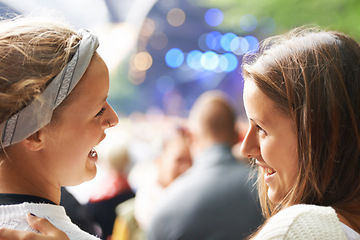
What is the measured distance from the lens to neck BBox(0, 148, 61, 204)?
1201 millimetres

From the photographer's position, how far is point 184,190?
8.73ft

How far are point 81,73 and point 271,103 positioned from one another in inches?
23.5

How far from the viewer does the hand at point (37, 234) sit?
1.06 meters

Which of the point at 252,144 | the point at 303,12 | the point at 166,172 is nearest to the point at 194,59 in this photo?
the point at 303,12

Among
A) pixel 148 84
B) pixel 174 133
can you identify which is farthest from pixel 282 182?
pixel 148 84

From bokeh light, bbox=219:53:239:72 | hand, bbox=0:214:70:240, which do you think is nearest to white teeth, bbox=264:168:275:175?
hand, bbox=0:214:70:240

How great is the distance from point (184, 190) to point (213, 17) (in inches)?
184

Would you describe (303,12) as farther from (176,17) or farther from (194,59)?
(194,59)

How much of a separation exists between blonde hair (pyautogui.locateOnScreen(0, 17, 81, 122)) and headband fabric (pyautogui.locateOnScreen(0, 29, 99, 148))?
0.01 meters

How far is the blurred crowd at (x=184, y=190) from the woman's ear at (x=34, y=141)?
2.15 ft

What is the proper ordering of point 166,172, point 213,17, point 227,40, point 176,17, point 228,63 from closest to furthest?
point 166,172 < point 213,17 < point 227,40 < point 176,17 < point 228,63

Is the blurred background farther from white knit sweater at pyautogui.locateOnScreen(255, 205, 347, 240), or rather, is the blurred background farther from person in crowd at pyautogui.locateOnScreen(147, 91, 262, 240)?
white knit sweater at pyautogui.locateOnScreen(255, 205, 347, 240)

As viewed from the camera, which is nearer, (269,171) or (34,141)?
(34,141)

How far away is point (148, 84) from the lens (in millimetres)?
7434
